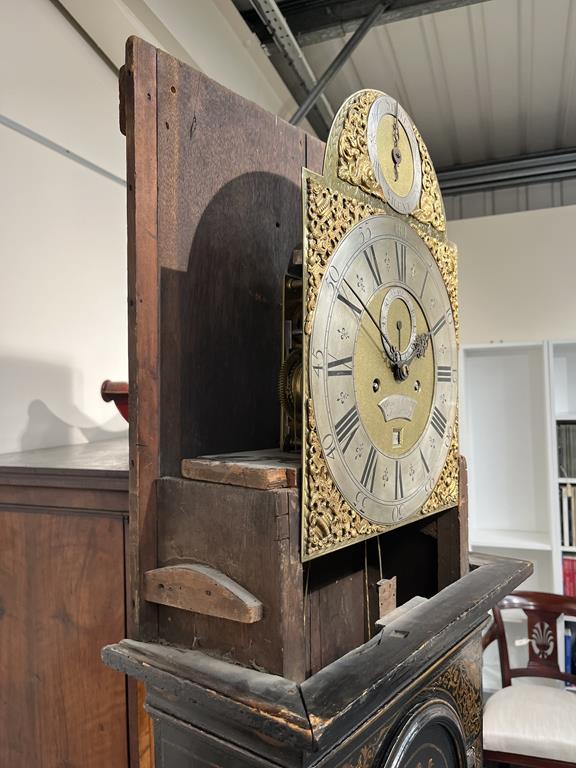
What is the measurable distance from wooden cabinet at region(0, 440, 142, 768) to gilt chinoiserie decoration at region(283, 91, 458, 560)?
12.8 inches

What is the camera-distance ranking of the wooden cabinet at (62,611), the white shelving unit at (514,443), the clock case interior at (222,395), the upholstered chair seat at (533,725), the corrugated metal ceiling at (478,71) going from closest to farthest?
1. the clock case interior at (222,395)
2. the wooden cabinet at (62,611)
3. the upholstered chair seat at (533,725)
4. the corrugated metal ceiling at (478,71)
5. the white shelving unit at (514,443)

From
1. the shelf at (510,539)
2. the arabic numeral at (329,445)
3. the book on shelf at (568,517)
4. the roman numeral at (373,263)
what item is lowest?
the shelf at (510,539)

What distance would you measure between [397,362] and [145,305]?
0.36 meters

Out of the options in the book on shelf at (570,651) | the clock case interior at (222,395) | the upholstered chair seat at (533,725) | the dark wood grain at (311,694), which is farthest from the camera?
the book on shelf at (570,651)

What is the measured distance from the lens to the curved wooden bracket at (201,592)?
0.70 metres

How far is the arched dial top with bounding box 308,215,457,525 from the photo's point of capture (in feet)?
2.51

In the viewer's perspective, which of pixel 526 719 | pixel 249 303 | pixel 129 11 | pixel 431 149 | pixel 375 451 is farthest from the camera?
pixel 431 149

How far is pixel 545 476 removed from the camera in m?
3.14

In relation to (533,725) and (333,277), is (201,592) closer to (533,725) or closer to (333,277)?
(333,277)

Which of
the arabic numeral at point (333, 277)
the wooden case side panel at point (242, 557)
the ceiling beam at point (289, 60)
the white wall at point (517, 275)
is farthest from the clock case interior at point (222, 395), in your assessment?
the white wall at point (517, 275)

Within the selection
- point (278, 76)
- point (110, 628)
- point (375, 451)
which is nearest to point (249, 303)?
point (375, 451)

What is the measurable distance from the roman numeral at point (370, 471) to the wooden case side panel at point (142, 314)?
27 cm

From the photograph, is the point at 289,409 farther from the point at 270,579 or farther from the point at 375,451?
the point at 270,579

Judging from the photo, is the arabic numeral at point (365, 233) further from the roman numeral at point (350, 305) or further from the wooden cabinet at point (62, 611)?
the wooden cabinet at point (62, 611)
